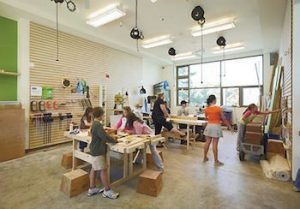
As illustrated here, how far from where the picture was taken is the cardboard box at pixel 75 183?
2.84 meters

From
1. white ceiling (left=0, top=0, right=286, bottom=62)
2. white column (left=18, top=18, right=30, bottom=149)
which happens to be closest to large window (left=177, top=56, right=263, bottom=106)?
white ceiling (left=0, top=0, right=286, bottom=62)

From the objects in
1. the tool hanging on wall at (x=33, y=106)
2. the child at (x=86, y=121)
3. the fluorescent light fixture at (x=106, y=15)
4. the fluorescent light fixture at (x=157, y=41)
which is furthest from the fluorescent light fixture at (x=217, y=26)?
the tool hanging on wall at (x=33, y=106)

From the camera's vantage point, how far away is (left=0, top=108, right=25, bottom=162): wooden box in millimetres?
4426

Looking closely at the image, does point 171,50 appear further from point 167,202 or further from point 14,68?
point 167,202

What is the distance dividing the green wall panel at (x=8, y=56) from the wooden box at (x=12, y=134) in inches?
26.2

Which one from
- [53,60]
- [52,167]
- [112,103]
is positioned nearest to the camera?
[52,167]

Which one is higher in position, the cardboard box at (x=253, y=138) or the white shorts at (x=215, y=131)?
the white shorts at (x=215, y=131)

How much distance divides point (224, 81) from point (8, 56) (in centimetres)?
933

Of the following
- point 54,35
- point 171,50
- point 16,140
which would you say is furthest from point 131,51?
point 16,140

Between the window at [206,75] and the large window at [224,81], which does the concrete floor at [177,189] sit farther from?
the window at [206,75]

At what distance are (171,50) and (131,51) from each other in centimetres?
186

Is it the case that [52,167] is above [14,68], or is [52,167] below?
below

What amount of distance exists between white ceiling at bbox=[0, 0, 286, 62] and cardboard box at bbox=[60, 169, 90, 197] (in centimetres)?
399

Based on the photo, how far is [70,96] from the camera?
6461 millimetres
